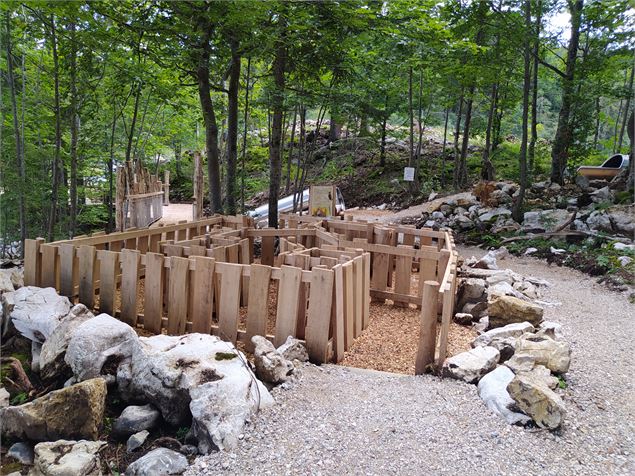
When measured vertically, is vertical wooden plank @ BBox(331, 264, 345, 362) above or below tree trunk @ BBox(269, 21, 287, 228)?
below

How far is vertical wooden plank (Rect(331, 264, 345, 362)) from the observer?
4078 millimetres

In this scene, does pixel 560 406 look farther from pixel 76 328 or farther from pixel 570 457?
pixel 76 328

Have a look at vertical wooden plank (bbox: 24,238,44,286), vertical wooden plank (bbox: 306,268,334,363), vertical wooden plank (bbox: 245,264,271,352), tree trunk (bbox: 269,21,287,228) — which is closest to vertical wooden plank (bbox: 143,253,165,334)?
vertical wooden plank (bbox: 245,264,271,352)

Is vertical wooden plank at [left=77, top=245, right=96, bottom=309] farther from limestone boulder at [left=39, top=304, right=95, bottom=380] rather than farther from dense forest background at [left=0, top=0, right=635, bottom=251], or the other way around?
dense forest background at [left=0, top=0, right=635, bottom=251]

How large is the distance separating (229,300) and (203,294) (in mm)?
303

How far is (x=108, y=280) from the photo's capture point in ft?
15.4

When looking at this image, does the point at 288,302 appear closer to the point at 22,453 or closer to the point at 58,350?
the point at 58,350

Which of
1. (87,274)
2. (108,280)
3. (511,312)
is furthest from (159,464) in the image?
(511,312)

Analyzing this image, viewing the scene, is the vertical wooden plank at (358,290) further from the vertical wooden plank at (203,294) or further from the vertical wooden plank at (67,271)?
the vertical wooden plank at (67,271)

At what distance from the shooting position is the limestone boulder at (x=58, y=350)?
359 cm

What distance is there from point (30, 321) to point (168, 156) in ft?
81.3

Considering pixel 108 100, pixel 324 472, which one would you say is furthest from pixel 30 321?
pixel 108 100

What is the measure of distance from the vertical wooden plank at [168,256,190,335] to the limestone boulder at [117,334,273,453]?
1015mm

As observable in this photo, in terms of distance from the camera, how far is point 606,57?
517 inches
